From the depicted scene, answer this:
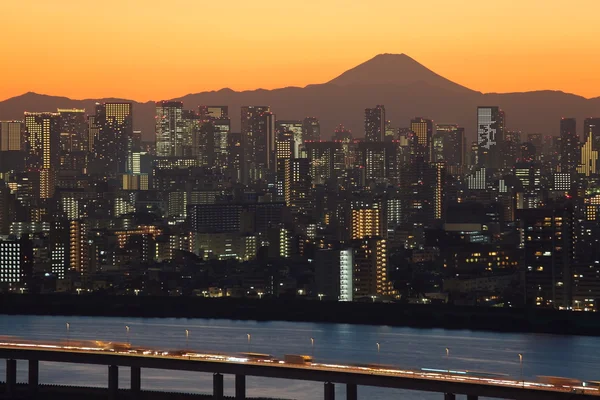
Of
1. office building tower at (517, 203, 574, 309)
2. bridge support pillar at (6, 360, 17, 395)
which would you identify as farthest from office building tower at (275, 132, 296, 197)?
bridge support pillar at (6, 360, 17, 395)

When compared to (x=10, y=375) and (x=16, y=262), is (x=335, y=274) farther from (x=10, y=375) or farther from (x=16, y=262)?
(x=10, y=375)

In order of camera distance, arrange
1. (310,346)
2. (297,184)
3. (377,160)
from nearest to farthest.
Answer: (310,346) → (297,184) → (377,160)

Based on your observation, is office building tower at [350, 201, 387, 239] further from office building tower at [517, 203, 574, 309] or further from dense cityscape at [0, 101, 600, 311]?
office building tower at [517, 203, 574, 309]

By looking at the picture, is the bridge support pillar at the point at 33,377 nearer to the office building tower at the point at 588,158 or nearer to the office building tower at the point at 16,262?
the office building tower at the point at 16,262

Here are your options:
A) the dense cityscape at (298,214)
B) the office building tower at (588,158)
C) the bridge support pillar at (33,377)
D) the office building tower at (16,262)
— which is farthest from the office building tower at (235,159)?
the bridge support pillar at (33,377)

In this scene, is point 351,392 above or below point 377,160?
below

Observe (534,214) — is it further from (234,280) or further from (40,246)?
(40,246)

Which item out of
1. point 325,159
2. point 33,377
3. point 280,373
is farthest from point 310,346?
point 325,159
